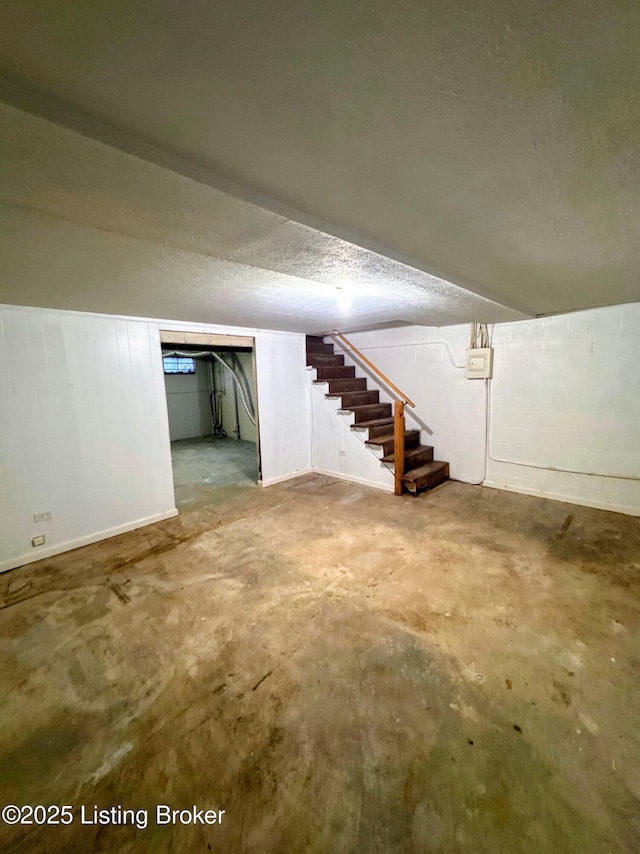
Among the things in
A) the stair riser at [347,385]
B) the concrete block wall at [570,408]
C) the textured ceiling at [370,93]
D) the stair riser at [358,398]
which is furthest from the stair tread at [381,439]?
the textured ceiling at [370,93]

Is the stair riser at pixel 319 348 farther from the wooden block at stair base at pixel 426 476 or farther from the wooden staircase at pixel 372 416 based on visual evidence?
the wooden block at stair base at pixel 426 476

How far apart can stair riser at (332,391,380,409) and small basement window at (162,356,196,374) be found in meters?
4.74

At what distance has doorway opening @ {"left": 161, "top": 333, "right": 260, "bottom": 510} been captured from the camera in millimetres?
5941

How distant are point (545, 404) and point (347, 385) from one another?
2531mm

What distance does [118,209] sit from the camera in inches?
45.1

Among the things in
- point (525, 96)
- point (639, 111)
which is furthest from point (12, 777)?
point (639, 111)

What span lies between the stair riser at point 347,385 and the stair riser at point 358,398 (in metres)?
0.21

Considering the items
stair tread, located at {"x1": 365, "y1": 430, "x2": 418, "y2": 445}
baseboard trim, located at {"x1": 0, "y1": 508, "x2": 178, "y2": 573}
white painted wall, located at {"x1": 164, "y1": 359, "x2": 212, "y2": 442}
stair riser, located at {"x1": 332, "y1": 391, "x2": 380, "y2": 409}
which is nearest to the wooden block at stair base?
stair tread, located at {"x1": 365, "y1": 430, "x2": 418, "y2": 445}

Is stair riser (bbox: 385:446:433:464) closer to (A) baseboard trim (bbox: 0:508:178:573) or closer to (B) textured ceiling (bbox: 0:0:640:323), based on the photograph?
(A) baseboard trim (bbox: 0:508:178:573)

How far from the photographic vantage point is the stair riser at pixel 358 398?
4.69 metres

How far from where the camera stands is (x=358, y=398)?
4887 millimetres

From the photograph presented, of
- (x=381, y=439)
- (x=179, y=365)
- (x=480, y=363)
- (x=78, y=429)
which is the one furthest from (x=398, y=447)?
(x=179, y=365)

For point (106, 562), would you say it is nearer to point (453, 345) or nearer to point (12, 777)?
point (12, 777)

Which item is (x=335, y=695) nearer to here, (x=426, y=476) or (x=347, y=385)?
(x=426, y=476)
